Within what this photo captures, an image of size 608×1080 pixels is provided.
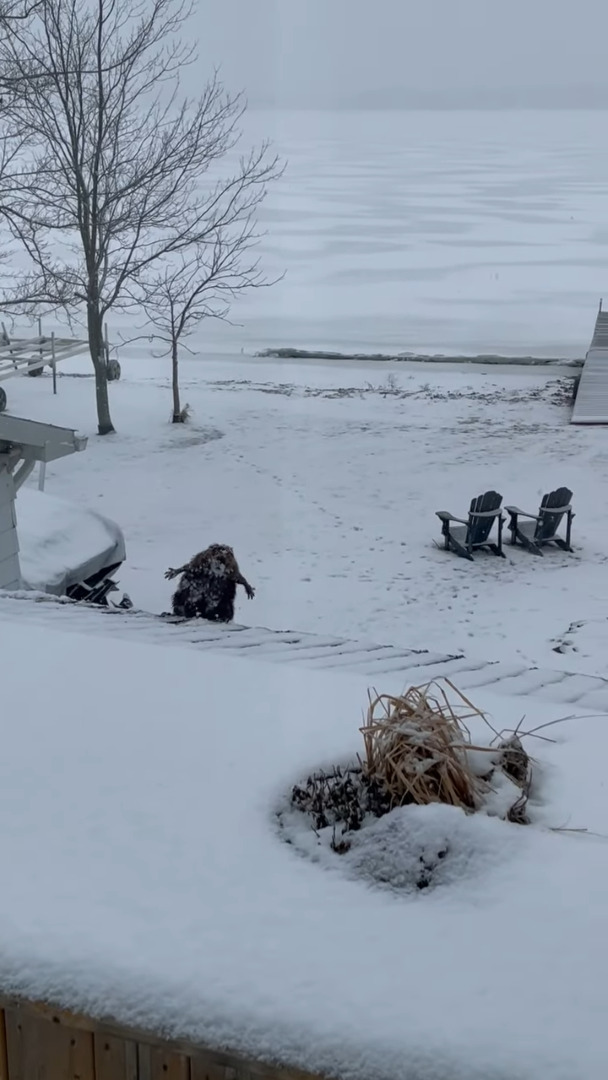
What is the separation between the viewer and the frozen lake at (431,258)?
29.3 m

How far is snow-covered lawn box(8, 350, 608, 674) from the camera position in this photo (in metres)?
10.2

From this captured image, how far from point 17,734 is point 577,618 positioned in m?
7.55

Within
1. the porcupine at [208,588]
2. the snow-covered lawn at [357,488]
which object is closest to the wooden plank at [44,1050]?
the porcupine at [208,588]

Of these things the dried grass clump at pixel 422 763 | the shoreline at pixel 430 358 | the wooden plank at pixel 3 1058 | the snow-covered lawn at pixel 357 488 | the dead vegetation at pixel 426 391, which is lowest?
the snow-covered lawn at pixel 357 488

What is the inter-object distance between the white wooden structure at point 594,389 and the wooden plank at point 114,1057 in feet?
55.7

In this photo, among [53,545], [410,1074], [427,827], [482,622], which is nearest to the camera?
[410,1074]

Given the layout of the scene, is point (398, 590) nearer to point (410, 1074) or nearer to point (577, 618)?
point (577, 618)

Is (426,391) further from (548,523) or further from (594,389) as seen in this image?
(548,523)

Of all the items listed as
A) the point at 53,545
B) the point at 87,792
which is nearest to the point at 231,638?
the point at 87,792

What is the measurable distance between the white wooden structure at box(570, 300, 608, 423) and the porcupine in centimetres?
1124

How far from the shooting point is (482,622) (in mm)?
10000

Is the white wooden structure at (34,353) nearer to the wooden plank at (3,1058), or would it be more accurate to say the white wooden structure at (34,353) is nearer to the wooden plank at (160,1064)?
the wooden plank at (3,1058)

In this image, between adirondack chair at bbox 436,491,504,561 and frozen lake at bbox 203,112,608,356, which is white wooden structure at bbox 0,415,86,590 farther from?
frozen lake at bbox 203,112,608,356

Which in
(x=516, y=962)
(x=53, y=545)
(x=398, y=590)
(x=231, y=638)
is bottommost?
(x=398, y=590)
